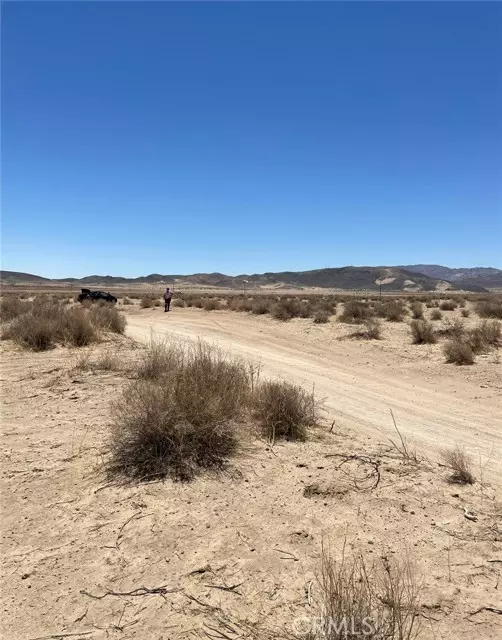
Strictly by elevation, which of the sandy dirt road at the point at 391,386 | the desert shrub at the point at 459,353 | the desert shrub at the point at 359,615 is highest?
the desert shrub at the point at 359,615

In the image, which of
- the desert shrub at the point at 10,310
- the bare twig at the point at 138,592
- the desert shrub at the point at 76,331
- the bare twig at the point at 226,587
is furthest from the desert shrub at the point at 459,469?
the desert shrub at the point at 10,310

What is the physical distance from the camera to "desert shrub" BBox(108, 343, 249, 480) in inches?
197

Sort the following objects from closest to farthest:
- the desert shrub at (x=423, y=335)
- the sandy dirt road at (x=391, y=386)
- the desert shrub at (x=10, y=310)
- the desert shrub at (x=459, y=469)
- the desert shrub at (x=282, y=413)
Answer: the desert shrub at (x=459, y=469), the desert shrub at (x=282, y=413), the sandy dirt road at (x=391, y=386), the desert shrub at (x=423, y=335), the desert shrub at (x=10, y=310)

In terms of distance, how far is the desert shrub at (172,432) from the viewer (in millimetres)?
4996

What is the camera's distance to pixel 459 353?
12523 mm

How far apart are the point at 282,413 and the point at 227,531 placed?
2633 mm

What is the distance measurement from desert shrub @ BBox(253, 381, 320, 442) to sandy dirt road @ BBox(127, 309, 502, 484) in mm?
771

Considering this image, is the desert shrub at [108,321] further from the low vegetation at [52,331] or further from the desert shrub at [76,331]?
the desert shrub at [76,331]

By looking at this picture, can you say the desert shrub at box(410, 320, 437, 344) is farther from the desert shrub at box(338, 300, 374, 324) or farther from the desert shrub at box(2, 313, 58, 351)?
the desert shrub at box(2, 313, 58, 351)

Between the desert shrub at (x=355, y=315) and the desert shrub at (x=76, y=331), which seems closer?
the desert shrub at (x=76, y=331)

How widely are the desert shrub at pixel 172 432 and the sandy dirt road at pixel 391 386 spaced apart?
2.33 metres

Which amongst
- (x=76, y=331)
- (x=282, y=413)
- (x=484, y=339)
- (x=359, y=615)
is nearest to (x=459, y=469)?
(x=282, y=413)

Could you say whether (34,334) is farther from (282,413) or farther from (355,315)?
(355,315)

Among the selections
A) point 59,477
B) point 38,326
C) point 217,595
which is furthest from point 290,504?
point 38,326
